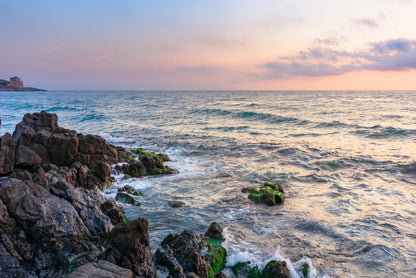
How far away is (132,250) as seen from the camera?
567 centimetres

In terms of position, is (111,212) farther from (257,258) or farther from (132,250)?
(257,258)

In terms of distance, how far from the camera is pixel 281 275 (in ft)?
21.8

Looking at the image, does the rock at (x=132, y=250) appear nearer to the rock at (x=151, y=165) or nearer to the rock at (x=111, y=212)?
the rock at (x=111, y=212)

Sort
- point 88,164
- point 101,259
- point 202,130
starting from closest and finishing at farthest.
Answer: point 101,259 → point 88,164 → point 202,130

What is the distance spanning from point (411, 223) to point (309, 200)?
3550mm

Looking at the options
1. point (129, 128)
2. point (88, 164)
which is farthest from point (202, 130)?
point (88, 164)

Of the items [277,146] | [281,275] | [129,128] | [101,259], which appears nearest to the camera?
[101,259]

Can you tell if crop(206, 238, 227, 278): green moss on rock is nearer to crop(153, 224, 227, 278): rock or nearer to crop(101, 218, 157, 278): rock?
crop(153, 224, 227, 278): rock

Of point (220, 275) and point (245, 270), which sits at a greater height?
point (220, 275)

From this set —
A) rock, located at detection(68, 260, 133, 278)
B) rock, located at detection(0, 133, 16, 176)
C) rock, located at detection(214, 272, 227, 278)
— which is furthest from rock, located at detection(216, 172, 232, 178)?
rock, located at detection(68, 260, 133, 278)

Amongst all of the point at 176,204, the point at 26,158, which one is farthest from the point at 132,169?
the point at 26,158

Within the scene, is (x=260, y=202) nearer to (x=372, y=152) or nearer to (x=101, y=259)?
(x=101, y=259)

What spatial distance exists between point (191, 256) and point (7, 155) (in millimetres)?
8312

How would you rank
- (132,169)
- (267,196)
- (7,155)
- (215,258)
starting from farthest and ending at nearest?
1. (132,169)
2. (267,196)
3. (7,155)
4. (215,258)
